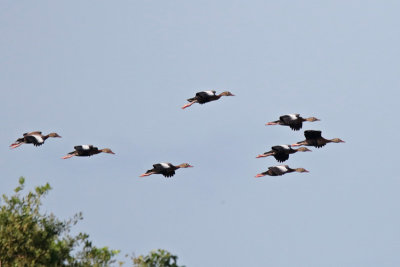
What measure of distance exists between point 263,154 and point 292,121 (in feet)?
9.81

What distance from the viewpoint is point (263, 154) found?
183 feet

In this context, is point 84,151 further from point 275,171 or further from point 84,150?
point 275,171

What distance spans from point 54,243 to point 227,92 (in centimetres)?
2013

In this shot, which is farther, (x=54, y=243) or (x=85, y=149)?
(x=85, y=149)

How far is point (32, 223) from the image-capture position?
4272 cm

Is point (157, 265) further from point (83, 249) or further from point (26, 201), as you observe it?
point (26, 201)

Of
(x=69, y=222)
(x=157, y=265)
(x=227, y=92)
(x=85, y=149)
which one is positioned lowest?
(x=157, y=265)

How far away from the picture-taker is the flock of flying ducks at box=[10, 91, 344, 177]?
54312 mm

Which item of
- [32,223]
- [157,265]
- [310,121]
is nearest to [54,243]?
[32,223]

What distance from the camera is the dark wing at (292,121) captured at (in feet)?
178

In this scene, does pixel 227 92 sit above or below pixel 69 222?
above

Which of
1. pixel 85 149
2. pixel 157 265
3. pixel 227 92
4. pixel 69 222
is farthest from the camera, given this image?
pixel 227 92

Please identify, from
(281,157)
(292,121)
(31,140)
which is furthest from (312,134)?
(31,140)

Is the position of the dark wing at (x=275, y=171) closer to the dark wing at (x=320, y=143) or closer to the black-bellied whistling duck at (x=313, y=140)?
the black-bellied whistling duck at (x=313, y=140)
